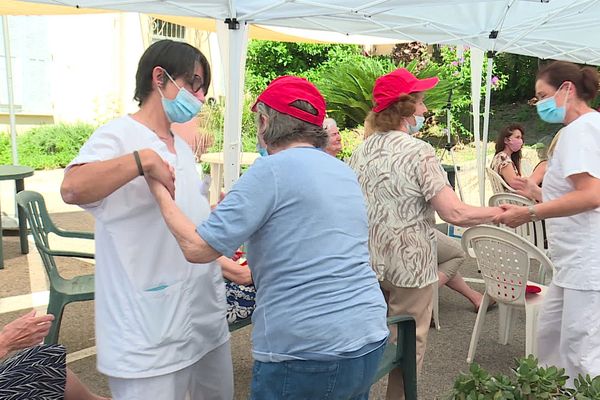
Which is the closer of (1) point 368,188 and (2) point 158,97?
(2) point 158,97

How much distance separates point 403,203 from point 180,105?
48.7 inches

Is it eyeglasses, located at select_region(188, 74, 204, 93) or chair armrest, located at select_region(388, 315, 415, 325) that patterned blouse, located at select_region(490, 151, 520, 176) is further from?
eyeglasses, located at select_region(188, 74, 204, 93)

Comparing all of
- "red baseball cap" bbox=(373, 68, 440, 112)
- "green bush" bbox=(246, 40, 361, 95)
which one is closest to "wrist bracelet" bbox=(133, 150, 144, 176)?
"red baseball cap" bbox=(373, 68, 440, 112)

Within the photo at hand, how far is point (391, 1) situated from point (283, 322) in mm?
4097

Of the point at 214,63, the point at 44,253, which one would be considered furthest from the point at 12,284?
the point at 214,63

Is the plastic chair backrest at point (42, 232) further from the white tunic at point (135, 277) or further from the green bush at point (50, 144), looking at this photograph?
the green bush at point (50, 144)

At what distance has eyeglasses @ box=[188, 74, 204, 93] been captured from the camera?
2070mm

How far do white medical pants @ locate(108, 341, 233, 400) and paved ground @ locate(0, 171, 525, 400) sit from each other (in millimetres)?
1381

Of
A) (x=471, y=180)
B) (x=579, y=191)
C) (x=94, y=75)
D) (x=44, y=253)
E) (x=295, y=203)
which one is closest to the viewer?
(x=295, y=203)

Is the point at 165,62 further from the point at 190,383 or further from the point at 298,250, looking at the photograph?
the point at 190,383

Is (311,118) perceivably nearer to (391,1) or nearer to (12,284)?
(391,1)

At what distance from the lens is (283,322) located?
70.5 inches

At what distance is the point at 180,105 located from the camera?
6.64 feet

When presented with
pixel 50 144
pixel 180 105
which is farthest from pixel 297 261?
pixel 50 144
